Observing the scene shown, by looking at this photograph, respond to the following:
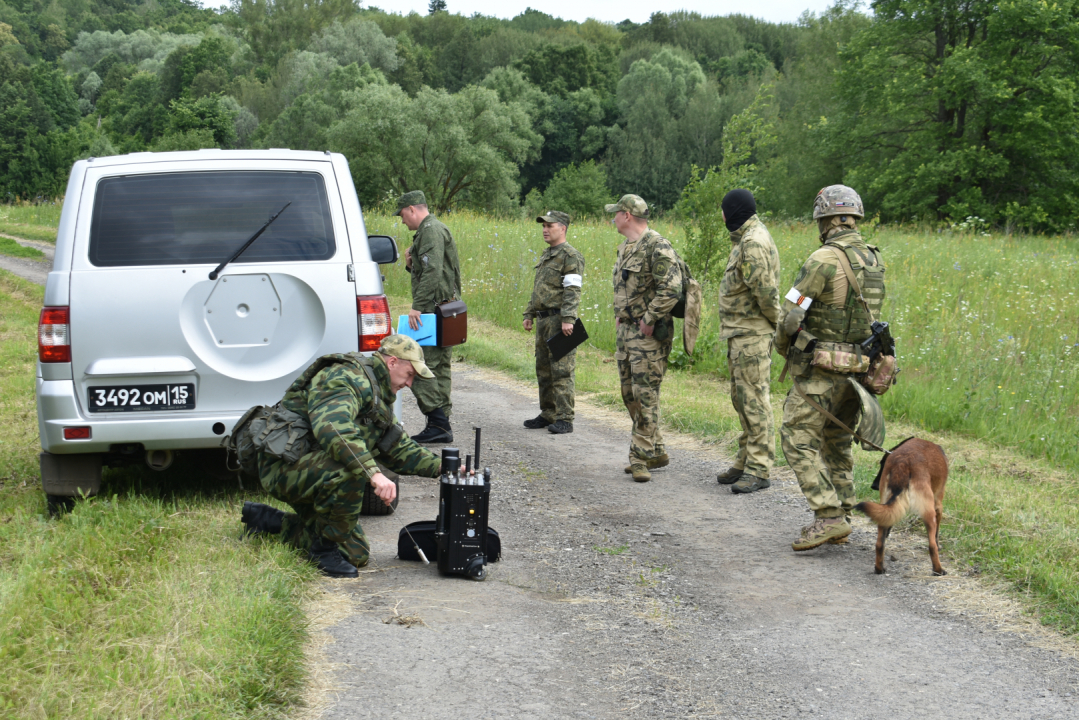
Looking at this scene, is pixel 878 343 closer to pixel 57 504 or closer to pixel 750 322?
pixel 750 322

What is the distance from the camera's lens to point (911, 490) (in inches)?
188

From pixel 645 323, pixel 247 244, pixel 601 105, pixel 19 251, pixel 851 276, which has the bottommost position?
pixel 19 251

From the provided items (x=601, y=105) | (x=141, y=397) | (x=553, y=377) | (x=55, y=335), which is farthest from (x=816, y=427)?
(x=601, y=105)

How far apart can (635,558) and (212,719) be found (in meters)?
2.73

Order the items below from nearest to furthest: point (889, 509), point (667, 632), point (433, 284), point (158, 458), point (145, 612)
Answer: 1. point (145, 612)
2. point (667, 632)
3. point (889, 509)
4. point (158, 458)
5. point (433, 284)

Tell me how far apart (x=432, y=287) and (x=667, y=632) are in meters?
4.55

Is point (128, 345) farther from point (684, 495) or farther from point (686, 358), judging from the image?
point (686, 358)

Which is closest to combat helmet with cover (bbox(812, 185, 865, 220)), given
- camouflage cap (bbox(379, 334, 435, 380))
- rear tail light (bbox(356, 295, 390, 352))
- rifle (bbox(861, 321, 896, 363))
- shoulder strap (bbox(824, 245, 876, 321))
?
shoulder strap (bbox(824, 245, 876, 321))

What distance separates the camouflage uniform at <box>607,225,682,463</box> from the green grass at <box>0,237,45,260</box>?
2085cm

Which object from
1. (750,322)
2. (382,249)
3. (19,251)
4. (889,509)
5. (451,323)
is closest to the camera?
(889,509)

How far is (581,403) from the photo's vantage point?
33.2 feet

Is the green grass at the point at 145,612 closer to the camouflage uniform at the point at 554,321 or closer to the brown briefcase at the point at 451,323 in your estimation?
the brown briefcase at the point at 451,323

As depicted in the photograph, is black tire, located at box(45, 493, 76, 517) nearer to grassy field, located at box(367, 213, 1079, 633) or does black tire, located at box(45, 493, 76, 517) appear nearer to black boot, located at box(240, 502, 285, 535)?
black boot, located at box(240, 502, 285, 535)

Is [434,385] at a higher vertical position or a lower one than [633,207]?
→ lower
